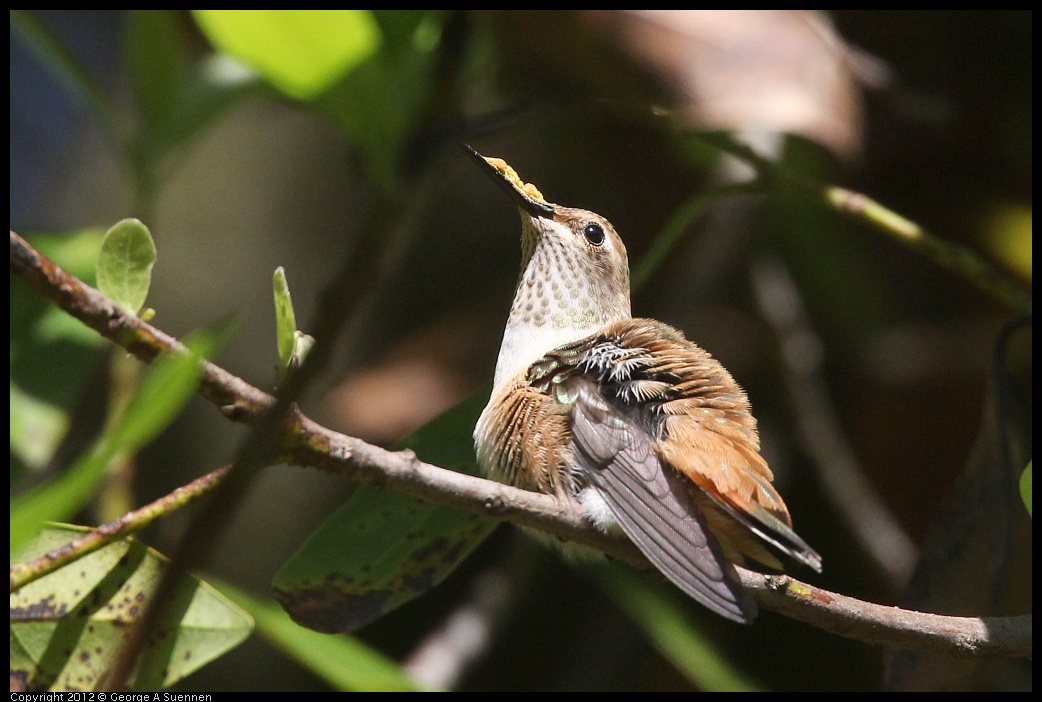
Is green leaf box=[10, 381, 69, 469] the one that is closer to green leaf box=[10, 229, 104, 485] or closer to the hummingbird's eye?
green leaf box=[10, 229, 104, 485]

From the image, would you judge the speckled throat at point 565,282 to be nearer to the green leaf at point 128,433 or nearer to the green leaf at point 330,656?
the green leaf at point 330,656

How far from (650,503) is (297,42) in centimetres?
110

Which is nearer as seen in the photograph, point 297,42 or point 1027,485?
point 1027,485

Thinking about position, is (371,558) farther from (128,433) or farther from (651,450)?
(128,433)

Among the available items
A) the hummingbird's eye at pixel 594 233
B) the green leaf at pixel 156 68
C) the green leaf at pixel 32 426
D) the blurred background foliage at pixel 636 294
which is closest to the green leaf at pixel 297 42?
the blurred background foliage at pixel 636 294

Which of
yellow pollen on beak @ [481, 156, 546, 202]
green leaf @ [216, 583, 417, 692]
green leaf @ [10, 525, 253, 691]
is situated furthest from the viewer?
yellow pollen on beak @ [481, 156, 546, 202]

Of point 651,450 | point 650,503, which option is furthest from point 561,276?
point 650,503

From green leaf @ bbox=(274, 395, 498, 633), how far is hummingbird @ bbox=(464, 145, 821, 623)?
19 centimetres

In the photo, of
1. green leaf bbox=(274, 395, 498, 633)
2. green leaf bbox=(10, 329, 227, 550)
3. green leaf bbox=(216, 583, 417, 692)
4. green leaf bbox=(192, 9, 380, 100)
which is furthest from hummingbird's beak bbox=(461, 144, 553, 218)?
green leaf bbox=(10, 329, 227, 550)

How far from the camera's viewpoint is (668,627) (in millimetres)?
2303

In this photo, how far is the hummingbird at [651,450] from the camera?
1387mm

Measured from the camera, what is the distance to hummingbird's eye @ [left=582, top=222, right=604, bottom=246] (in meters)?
2.27

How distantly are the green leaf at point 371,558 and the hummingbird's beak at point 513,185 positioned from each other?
68 centimetres
